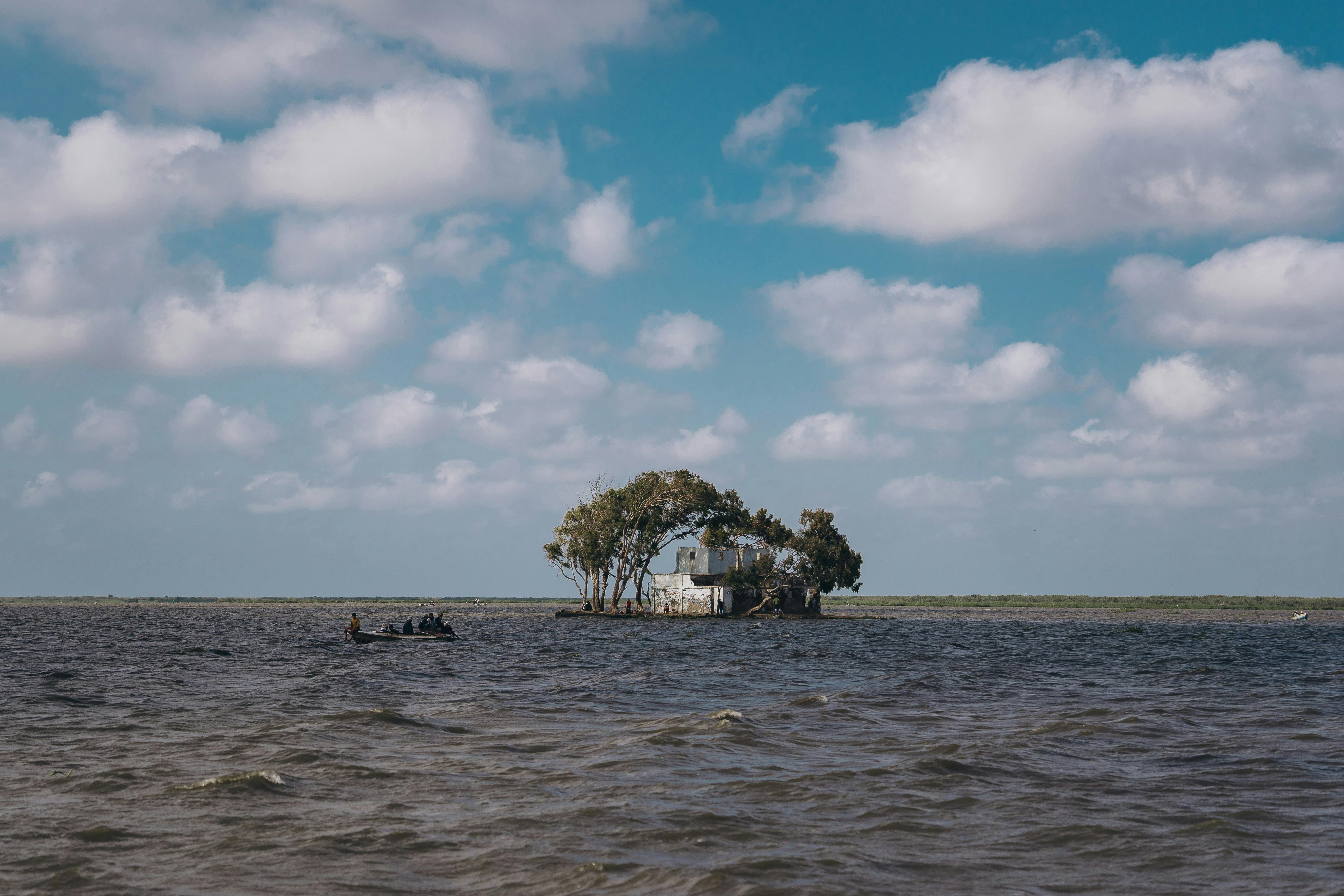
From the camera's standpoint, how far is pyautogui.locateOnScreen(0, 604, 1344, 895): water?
38.2 feet

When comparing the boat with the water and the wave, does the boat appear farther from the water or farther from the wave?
the wave

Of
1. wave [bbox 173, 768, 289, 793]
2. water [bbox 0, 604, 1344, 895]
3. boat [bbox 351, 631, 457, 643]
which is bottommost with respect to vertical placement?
boat [bbox 351, 631, 457, 643]

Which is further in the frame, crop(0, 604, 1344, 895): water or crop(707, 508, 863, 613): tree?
crop(707, 508, 863, 613): tree

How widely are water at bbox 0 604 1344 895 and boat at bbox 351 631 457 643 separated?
19.7 m

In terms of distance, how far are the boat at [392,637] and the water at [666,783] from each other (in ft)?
64.5

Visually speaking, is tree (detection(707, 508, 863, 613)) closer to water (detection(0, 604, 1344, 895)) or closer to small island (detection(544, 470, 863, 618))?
small island (detection(544, 470, 863, 618))

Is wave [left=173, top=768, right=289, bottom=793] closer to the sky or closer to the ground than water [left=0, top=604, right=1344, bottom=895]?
closer to the sky

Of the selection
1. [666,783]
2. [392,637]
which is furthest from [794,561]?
[666,783]

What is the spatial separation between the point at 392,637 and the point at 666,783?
46848 millimetres

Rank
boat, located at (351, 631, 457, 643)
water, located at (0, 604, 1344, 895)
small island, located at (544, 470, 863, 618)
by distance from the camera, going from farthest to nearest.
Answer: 1. small island, located at (544, 470, 863, 618)
2. boat, located at (351, 631, 457, 643)
3. water, located at (0, 604, 1344, 895)

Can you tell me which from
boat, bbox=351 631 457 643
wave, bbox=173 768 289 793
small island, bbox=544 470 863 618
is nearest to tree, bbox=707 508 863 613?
small island, bbox=544 470 863 618

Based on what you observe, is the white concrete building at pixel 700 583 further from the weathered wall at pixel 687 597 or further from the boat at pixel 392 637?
the boat at pixel 392 637

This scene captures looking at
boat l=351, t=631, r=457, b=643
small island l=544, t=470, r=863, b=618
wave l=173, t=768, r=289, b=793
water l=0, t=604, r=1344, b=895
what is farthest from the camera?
small island l=544, t=470, r=863, b=618

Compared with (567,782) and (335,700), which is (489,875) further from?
(335,700)
